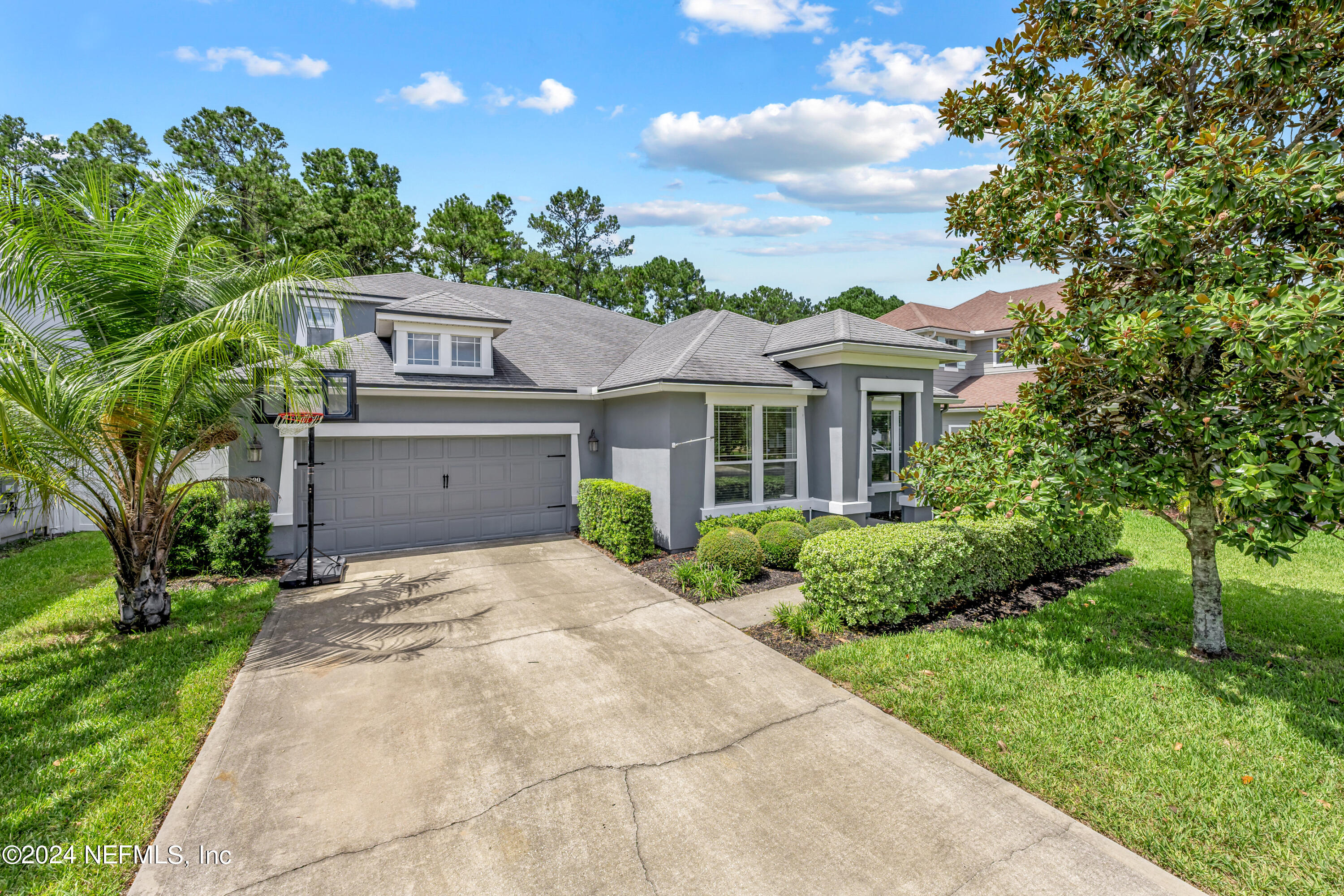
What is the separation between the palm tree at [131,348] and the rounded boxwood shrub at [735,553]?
5.81m

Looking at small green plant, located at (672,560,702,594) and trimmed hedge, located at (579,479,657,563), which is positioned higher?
trimmed hedge, located at (579,479,657,563)

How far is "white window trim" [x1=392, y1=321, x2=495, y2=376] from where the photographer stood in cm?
1069

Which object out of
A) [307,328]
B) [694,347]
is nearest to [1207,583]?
[694,347]

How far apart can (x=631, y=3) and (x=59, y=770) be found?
41.4 ft

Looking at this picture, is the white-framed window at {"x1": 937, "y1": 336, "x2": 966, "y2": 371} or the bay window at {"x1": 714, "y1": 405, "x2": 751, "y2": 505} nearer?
the bay window at {"x1": 714, "y1": 405, "x2": 751, "y2": 505}

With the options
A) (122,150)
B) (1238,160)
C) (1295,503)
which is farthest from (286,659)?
(122,150)

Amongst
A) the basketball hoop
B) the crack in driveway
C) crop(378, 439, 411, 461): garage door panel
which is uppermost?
the basketball hoop

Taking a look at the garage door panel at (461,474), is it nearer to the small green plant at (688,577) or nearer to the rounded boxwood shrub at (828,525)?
the small green plant at (688,577)

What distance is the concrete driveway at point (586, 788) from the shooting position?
298 centimetres

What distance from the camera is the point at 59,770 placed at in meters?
3.75

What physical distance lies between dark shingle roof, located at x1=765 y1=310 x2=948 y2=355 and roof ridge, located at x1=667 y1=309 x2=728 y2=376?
1.34 m

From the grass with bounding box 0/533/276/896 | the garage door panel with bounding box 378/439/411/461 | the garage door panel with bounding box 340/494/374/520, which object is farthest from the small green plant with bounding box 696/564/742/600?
the garage door panel with bounding box 340/494/374/520

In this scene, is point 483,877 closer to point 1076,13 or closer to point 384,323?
point 1076,13

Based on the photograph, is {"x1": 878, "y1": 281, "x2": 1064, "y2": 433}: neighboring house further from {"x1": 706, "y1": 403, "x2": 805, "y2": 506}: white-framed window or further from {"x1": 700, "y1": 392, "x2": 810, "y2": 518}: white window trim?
{"x1": 706, "y1": 403, "x2": 805, "y2": 506}: white-framed window
